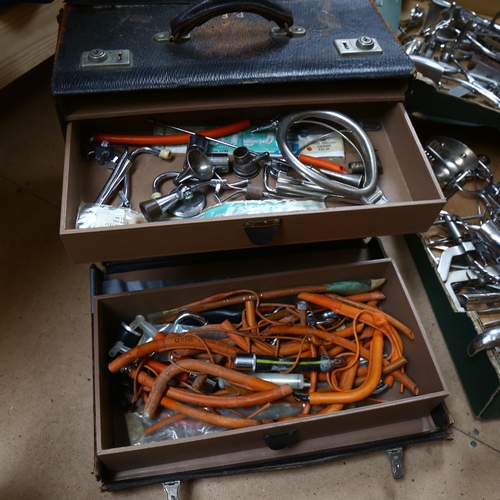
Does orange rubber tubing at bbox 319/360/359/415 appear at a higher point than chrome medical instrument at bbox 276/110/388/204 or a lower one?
lower

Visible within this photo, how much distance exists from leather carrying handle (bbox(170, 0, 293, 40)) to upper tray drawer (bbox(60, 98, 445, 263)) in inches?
4.6

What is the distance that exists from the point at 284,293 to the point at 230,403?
0.25m

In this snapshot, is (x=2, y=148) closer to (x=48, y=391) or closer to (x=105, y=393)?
(x=48, y=391)

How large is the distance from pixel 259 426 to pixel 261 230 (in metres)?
0.33

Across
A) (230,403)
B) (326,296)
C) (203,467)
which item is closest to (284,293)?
(326,296)

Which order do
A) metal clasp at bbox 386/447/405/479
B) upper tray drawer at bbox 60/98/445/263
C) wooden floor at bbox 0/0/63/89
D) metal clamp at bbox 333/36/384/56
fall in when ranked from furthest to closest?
wooden floor at bbox 0/0/63/89 < metal clasp at bbox 386/447/405/479 < metal clamp at bbox 333/36/384/56 < upper tray drawer at bbox 60/98/445/263

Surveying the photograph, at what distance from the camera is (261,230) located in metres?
0.72

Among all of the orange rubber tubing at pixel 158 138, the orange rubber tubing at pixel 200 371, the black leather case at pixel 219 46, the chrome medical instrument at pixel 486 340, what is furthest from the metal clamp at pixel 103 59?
the chrome medical instrument at pixel 486 340

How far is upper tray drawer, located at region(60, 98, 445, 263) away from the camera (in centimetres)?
69

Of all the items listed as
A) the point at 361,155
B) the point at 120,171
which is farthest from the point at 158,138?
the point at 361,155

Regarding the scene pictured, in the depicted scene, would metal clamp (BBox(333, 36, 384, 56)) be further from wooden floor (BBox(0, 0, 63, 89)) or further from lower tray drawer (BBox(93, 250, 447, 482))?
wooden floor (BBox(0, 0, 63, 89))

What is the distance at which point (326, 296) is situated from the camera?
0.97m

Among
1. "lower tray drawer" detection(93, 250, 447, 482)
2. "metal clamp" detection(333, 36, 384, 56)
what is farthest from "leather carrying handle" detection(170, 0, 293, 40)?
"lower tray drawer" detection(93, 250, 447, 482)

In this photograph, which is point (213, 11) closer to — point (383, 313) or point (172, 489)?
point (383, 313)
